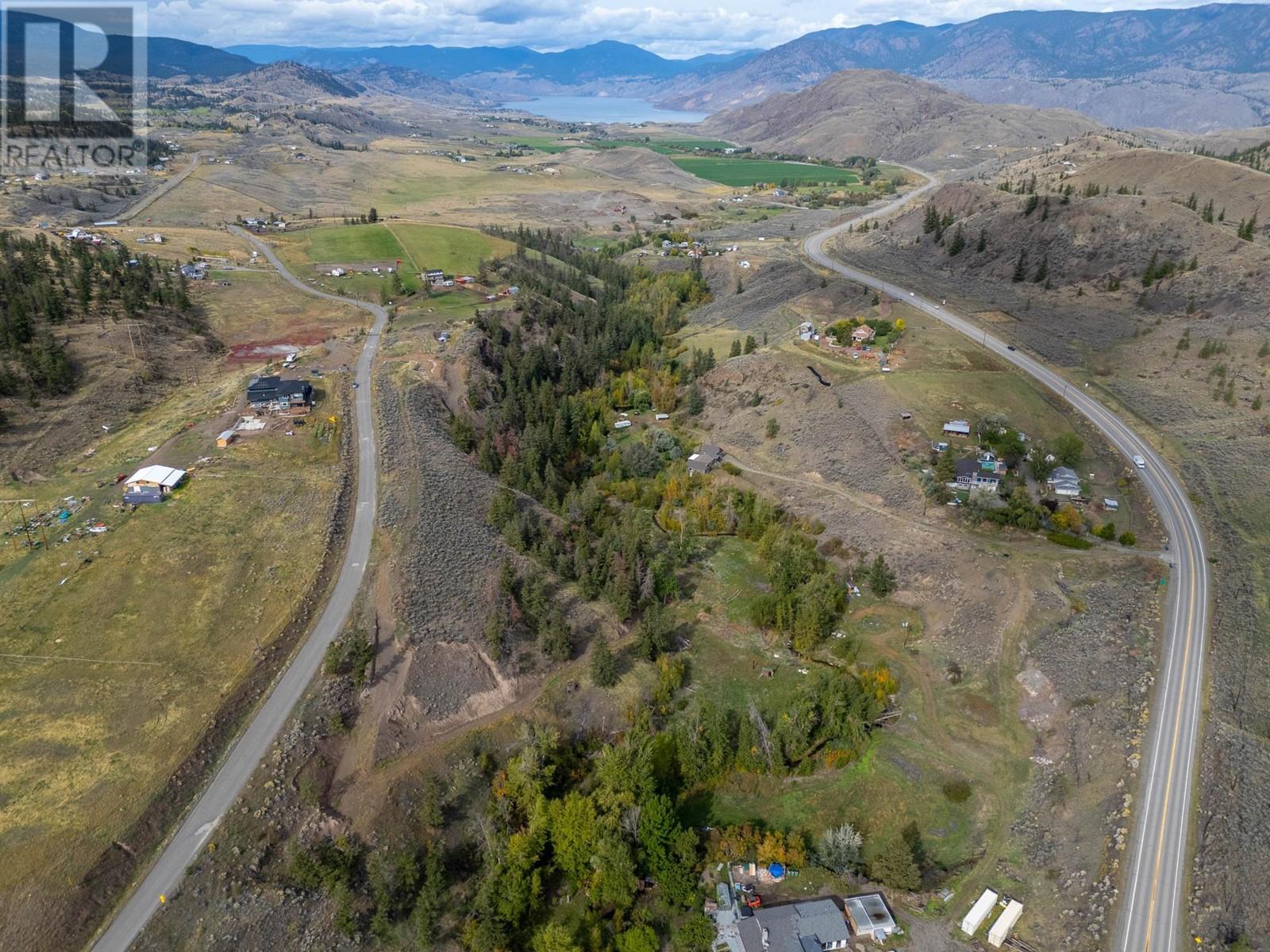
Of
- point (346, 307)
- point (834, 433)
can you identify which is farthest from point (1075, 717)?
point (346, 307)

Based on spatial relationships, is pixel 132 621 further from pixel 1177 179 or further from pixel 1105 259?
pixel 1177 179

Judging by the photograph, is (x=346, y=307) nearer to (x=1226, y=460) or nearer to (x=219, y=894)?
(x=219, y=894)

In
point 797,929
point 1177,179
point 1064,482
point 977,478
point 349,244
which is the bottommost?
point 797,929

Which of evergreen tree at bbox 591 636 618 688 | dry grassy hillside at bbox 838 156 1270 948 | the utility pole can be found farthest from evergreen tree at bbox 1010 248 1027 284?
the utility pole

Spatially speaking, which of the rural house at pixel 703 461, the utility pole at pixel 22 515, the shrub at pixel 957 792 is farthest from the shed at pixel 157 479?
the shrub at pixel 957 792

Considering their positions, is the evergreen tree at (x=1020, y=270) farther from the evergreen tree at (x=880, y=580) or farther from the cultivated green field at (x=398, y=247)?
the cultivated green field at (x=398, y=247)

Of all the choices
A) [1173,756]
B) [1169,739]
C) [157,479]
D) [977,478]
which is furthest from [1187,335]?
[157,479]
